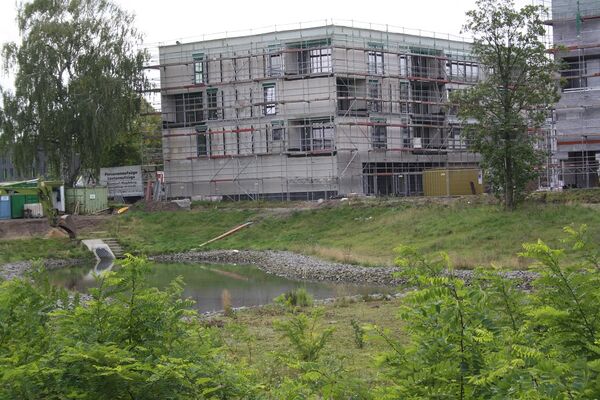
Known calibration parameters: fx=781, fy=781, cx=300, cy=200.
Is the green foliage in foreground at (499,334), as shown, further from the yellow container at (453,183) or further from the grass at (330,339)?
the yellow container at (453,183)

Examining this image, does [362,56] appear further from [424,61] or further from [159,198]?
[159,198]

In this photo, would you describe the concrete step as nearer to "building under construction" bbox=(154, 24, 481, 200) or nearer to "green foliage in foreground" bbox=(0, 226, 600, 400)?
"building under construction" bbox=(154, 24, 481, 200)

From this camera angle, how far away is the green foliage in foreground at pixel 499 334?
4559 millimetres

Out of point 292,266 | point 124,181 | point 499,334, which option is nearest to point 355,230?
point 292,266

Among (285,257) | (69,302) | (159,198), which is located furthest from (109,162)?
(69,302)

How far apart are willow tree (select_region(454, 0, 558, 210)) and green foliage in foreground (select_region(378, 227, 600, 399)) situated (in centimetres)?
2988

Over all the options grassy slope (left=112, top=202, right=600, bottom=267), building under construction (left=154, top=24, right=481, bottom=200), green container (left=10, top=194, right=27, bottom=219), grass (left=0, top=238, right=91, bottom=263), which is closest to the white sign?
building under construction (left=154, top=24, right=481, bottom=200)

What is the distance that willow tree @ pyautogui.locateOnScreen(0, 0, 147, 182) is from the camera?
55.4 m

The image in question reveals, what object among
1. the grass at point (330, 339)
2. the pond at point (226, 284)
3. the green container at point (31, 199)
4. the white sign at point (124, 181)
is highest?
the white sign at point (124, 181)

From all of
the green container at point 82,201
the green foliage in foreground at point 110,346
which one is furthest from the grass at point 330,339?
the green container at point 82,201

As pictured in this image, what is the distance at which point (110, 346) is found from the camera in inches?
238

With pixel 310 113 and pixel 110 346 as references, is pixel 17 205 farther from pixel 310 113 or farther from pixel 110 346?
pixel 110 346

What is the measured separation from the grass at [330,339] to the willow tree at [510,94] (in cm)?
1639

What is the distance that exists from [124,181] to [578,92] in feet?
110
